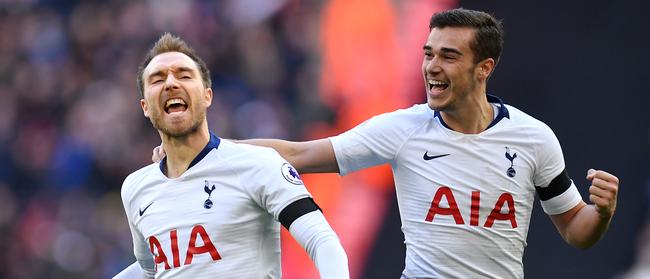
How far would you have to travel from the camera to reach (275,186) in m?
4.55

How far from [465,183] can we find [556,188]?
16.9 inches

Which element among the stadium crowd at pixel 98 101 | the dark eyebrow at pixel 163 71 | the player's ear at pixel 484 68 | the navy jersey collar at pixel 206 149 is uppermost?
the dark eyebrow at pixel 163 71

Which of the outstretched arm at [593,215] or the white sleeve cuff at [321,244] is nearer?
the white sleeve cuff at [321,244]

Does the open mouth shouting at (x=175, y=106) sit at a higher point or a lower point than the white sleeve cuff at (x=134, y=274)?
higher

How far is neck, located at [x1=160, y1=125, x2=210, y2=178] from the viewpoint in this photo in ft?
15.9

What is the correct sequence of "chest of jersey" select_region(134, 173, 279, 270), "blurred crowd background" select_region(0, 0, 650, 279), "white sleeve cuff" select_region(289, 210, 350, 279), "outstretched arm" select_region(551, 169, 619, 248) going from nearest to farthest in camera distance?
"white sleeve cuff" select_region(289, 210, 350, 279) < "chest of jersey" select_region(134, 173, 279, 270) < "outstretched arm" select_region(551, 169, 619, 248) < "blurred crowd background" select_region(0, 0, 650, 279)

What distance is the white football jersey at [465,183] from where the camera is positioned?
201 inches

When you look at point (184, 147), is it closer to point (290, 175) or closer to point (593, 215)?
point (290, 175)

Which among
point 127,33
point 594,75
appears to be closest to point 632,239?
point 594,75

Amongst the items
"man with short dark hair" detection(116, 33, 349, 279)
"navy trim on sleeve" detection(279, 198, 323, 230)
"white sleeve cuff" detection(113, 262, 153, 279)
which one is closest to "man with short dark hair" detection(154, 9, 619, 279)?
"man with short dark hair" detection(116, 33, 349, 279)

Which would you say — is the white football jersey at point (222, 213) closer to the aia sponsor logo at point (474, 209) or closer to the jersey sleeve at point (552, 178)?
the aia sponsor logo at point (474, 209)

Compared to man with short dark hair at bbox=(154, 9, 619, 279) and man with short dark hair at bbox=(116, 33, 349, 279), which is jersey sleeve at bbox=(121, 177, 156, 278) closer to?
man with short dark hair at bbox=(116, 33, 349, 279)

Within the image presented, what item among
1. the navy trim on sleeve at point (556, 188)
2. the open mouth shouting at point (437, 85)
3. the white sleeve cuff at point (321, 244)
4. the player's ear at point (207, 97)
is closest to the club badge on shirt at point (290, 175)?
the white sleeve cuff at point (321, 244)

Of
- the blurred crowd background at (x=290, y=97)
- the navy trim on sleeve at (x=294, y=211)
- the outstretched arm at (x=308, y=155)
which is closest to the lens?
the navy trim on sleeve at (x=294, y=211)
